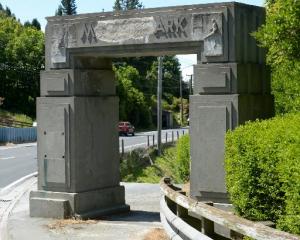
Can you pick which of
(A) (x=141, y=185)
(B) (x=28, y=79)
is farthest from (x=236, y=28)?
(B) (x=28, y=79)

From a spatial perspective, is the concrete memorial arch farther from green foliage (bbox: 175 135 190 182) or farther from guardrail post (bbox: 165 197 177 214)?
green foliage (bbox: 175 135 190 182)

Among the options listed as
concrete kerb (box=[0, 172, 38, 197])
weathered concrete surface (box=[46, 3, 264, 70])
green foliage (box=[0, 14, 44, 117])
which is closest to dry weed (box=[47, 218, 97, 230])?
weathered concrete surface (box=[46, 3, 264, 70])

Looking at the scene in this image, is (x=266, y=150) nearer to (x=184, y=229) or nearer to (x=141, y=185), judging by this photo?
(x=184, y=229)

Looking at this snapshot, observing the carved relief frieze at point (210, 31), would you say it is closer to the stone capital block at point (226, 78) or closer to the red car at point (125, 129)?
the stone capital block at point (226, 78)

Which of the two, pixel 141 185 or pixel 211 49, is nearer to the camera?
pixel 211 49

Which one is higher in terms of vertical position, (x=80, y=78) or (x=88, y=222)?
(x=80, y=78)

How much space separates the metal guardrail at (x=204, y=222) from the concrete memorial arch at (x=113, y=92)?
1421mm

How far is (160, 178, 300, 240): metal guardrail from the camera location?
564cm

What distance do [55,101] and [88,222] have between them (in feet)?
8.71

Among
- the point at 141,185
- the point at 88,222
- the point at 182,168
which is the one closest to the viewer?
the point at 88,222

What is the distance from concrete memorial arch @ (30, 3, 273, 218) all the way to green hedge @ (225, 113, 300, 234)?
9.87 feet

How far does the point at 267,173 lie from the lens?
21.5ft

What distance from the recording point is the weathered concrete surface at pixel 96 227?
36.3 ft

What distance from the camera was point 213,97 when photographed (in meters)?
10.7
